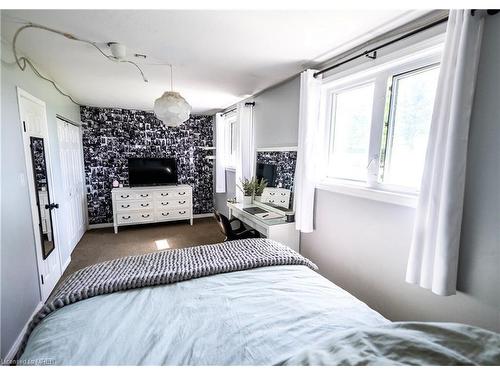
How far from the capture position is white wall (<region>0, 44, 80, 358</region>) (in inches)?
64.9

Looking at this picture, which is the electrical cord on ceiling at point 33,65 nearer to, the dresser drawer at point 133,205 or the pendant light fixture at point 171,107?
the pendant light fixture at point 171,107

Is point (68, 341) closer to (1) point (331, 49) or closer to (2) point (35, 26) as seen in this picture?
(2) point (35, 26)

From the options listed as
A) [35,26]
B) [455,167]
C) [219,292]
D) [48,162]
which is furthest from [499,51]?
[48,162]

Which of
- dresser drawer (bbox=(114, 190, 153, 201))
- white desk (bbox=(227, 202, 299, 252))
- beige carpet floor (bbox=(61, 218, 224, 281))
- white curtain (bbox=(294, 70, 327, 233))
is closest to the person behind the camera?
white curtain (bbox=(294, 70, 327, 233))

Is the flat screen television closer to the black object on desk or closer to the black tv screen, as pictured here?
the black object on desk

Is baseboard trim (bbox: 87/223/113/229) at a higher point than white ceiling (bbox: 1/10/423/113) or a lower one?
lower

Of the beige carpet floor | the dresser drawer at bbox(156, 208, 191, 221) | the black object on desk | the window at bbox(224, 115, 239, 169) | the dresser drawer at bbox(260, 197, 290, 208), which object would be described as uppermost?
the window at bbox(224, 115, 239, 169)

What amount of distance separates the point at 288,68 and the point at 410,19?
43.8 inches

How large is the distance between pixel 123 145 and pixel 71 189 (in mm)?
1420

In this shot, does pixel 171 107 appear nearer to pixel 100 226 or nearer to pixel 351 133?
pixel 351 133

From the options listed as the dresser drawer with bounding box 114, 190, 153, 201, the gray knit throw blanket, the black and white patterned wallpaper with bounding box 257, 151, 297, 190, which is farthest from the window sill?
the dresser drawer with bounding box 114, 190, 153, 201

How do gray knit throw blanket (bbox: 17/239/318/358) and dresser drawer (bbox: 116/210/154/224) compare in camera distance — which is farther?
dresser drawer (bbox: 116/210/154/224)

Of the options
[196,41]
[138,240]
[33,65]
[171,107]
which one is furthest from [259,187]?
[33,65]
